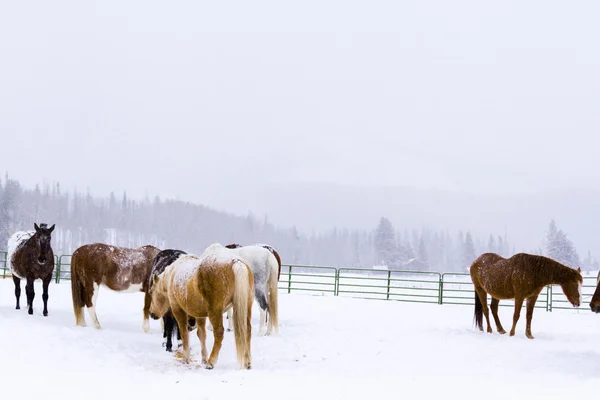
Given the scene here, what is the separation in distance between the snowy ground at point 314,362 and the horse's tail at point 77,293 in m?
0.18

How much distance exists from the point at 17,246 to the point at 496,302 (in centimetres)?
983

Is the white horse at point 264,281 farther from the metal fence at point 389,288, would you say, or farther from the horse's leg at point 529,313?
the horse's leg at point 529,313

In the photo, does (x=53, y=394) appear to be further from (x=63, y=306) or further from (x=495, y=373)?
(x=63, y=306)

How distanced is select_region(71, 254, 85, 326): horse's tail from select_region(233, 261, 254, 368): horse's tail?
4.09 m

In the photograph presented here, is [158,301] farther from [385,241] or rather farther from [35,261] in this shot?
[385,241]

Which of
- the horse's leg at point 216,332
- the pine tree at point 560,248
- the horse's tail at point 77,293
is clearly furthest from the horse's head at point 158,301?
the pine tree at point 560,248

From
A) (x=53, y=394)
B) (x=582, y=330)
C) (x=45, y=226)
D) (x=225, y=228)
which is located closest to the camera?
(x=53, y=394)

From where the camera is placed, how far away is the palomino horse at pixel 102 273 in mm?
9438

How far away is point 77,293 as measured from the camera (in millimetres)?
9438

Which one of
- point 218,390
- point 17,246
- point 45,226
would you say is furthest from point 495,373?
point 17,246

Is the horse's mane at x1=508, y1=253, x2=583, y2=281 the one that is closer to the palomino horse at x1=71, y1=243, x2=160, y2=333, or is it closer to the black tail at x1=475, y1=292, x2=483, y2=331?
the black tail at x1=475, y1=292, x2=483, y2=331

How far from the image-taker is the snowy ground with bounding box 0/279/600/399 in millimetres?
5629

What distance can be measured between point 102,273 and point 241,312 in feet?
13.6

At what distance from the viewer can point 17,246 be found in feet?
35.6
